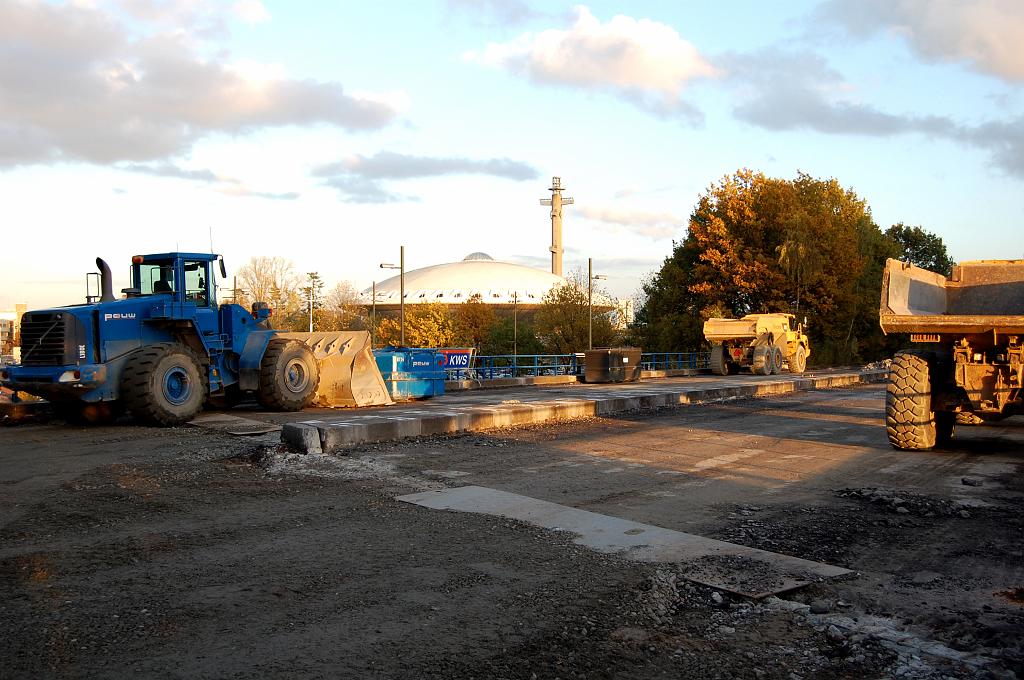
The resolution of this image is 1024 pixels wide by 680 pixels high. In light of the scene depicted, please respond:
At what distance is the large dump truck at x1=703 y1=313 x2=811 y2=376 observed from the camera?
34906 millimetres

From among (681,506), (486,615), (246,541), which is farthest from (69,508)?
(681,506)

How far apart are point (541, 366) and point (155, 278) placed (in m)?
17.5

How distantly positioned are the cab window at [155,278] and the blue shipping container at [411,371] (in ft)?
16.3

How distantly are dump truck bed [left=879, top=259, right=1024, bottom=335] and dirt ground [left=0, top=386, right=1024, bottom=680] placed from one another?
69.3 inches

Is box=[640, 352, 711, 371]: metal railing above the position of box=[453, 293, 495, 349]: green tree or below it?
below

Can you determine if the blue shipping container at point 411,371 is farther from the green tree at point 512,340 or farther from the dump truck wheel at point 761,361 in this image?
the green tree at point 512,340

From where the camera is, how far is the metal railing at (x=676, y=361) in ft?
131

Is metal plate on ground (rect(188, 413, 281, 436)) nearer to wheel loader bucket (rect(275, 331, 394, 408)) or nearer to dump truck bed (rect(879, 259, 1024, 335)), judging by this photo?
wheel loader bucket (rect(275, 331, 394, 408))

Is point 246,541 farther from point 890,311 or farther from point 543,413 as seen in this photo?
point 543,413

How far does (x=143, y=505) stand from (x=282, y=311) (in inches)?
2063

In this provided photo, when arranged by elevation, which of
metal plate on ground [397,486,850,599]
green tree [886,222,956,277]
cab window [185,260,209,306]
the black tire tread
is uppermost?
green tree [886,222,956,277]

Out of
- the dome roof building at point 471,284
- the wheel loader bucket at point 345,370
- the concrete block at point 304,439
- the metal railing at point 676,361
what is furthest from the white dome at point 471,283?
the concrete block at point 304,439

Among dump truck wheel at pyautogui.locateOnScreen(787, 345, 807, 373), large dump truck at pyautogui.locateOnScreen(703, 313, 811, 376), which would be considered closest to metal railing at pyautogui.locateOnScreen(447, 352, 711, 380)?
large dump truck at pyautogui.locateOnScreen(703, 313, 811, 376)

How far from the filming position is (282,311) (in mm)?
58281
